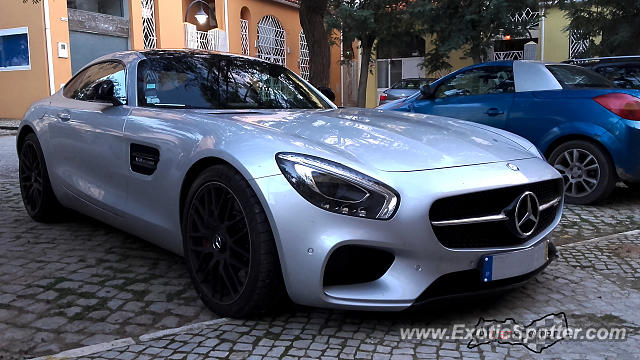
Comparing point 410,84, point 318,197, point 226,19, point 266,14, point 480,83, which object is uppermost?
point 266,14

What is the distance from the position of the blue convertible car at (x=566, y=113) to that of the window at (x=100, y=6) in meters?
14.5

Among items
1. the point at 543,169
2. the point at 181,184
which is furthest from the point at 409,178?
the point at 181,184

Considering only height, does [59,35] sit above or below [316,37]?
above

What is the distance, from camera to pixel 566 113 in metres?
5.79

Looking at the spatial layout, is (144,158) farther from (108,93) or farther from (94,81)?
(94,81)

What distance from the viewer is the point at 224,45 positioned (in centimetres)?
2111

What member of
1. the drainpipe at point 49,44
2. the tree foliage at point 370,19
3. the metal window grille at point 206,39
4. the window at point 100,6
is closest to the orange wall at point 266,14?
the metal window grille at point 206,39

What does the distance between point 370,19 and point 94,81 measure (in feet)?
37.9

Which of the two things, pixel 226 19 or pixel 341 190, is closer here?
pixel 341 190

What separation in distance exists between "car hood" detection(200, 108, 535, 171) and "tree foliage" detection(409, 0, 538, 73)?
34.1 ft

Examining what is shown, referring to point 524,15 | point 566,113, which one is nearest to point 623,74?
point 566,113

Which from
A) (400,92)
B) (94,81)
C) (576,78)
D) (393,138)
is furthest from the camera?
(400,92)

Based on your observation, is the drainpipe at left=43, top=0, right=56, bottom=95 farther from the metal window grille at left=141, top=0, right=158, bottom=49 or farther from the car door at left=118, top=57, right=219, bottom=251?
the car door at left=118, top=57, right=219, bottom=251

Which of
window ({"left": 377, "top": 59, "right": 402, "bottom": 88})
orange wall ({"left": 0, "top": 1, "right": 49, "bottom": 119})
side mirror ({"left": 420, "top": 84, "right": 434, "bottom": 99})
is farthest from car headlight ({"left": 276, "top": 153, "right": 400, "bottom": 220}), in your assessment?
window ({"left": 377, "top": 59, "right": 402, "bottom": 88})
